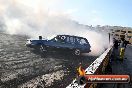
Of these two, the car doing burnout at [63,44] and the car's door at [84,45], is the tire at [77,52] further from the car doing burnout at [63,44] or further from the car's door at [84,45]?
the car's door at [84,45]

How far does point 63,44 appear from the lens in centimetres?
2027

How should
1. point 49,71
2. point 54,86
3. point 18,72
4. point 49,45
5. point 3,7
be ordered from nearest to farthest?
1. point 54,86
2. point 18,72
3. point 49,71
4. point 49,45
5. point 3,7

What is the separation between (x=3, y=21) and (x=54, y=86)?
38402mm

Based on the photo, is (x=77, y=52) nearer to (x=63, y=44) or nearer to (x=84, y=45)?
(x=84, y=45)

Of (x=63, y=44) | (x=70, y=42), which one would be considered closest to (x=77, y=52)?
(x=70, y=42)

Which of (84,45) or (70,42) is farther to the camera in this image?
(84,45)

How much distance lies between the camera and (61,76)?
12.0 metres

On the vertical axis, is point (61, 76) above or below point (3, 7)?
below

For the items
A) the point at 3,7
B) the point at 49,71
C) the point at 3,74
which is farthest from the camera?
the point at 3,7

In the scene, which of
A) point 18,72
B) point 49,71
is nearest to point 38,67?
point 49,71

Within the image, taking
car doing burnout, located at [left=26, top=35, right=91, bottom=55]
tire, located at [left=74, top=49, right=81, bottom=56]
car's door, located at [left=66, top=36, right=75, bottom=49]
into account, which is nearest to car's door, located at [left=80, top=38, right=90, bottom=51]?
car doing burnout, located at [left=26, top=35, right=91, bottom=55]

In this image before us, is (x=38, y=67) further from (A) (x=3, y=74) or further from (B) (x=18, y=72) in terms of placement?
(A) (x=3, y=74)

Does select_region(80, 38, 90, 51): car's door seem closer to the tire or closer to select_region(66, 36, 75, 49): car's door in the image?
the tire

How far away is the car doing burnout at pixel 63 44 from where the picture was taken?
766 inches
